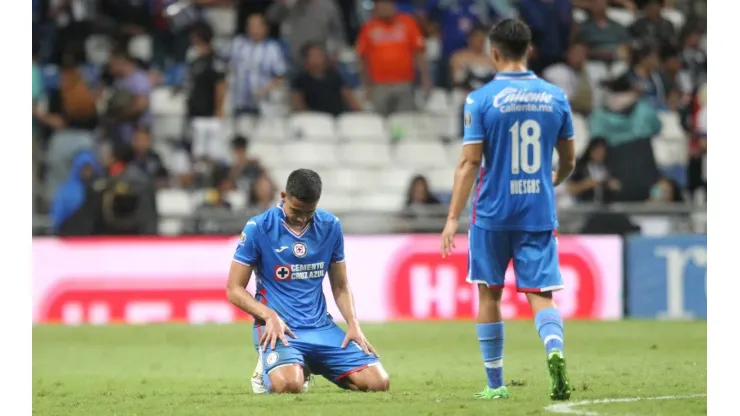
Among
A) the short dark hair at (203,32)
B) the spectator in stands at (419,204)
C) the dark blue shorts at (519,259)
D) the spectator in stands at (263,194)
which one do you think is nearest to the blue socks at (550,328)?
the dark blue shorts at (519,259)

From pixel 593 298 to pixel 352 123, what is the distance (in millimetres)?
4655

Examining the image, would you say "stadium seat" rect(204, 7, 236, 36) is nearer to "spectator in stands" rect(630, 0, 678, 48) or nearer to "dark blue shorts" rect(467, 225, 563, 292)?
"spectator in stands" rect(630, 0, 678, 48)

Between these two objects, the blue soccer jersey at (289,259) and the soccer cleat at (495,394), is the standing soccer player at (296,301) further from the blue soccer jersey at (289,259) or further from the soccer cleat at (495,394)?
the soccer cleat at (495,394)

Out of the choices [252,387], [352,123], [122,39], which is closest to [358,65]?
[352,123]

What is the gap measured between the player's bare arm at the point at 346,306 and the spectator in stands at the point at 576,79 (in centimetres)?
1000

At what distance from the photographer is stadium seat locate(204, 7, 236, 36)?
1941 cm

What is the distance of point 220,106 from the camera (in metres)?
18.2

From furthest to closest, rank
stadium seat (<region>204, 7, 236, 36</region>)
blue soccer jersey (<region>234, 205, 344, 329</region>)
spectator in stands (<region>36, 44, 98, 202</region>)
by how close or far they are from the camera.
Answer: stadium seat (<region>204, 7, 236, 36</region>), spectator in stands (<region>36, 44, 98, 202</region>), blue soccer jersey (<region>234, 205, 344, 329</region>)

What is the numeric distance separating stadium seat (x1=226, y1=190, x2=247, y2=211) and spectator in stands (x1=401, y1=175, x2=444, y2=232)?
1994mm

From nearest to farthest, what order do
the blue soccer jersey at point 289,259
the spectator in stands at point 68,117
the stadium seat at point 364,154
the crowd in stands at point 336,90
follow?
the blue soccer jersey at point 289,259
the crowd in stands at point 336,90
the spectator in stands at point 68,117
the stadium seat at point 364,154

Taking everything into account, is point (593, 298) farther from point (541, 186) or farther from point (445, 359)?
point (541, 186)

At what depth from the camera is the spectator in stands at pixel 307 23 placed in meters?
18.6

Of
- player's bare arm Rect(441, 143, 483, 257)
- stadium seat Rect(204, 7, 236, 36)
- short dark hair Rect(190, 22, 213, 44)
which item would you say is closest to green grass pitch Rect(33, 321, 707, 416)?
player's bare arm Rect(441, 143, 483, 257)

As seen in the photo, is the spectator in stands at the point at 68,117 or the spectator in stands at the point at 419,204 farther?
the spectator in stands at the point at 68,117
